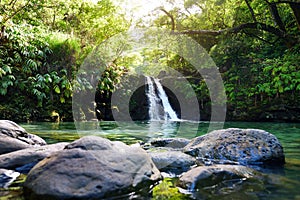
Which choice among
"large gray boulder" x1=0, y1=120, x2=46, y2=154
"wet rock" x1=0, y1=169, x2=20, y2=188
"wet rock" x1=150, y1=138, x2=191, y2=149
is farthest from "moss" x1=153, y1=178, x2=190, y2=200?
"large gray boulder" x1=0, y1=120, x2=46, y2=154

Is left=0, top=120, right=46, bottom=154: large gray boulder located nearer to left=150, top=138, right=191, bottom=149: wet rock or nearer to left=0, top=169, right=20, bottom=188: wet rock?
left=0, top=169, right=20, bottom=188: wet rock

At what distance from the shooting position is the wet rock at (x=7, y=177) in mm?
2875

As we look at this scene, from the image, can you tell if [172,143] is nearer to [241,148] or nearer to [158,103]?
[241,148]

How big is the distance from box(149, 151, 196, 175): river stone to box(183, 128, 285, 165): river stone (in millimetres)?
577

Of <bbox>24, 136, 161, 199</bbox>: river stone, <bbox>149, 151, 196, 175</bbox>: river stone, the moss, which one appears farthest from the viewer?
<bbox>149, 151, 196, 175</bbox>: river stone

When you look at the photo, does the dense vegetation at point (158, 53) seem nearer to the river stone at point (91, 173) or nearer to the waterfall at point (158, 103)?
the waterfall at point (158, 103)

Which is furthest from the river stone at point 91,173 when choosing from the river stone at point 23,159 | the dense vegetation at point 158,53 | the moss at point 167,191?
the dense vegetation at point 158,53

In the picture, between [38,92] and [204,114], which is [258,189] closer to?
[38,92]

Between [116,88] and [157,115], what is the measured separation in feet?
9.33

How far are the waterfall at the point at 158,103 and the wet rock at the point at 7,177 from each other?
12541 mm

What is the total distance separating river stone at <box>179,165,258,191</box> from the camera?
9.21 feet

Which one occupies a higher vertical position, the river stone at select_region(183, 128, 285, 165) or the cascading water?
the cascading water

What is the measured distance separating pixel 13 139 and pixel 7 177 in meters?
1.33

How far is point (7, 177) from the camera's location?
3.03 meters
